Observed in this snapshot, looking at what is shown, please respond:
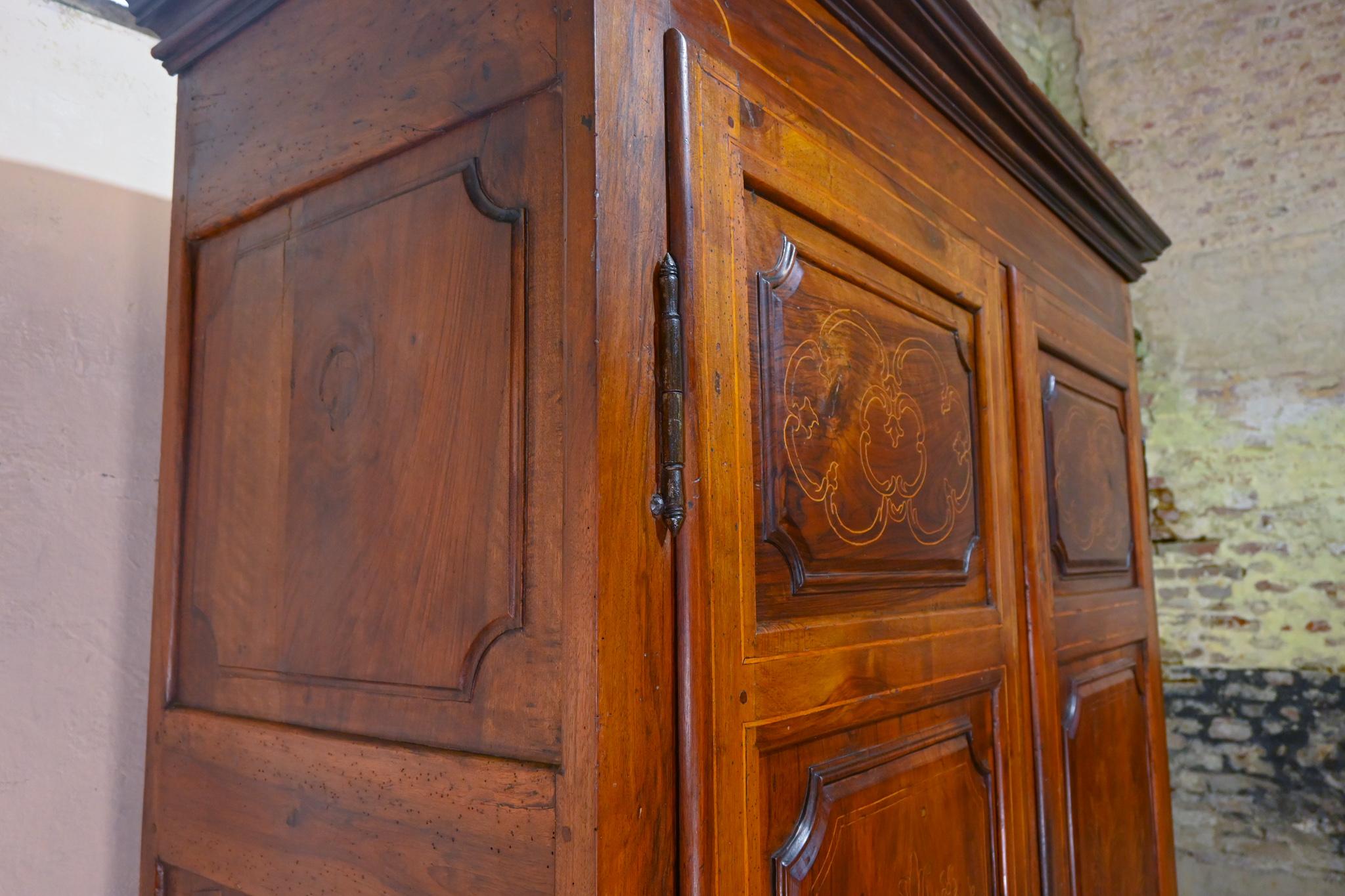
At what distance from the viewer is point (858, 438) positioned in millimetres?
1429

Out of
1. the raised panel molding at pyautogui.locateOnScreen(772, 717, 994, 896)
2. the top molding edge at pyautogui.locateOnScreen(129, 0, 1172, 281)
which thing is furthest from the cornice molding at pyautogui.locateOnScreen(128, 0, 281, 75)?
the raised panel molding at pyautogui.locateOnScreen(772, 717, 994, 896)

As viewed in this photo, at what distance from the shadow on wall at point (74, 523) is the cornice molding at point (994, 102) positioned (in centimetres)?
133

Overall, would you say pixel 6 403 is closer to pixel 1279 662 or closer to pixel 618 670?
pixel 618 670

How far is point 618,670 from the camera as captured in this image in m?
0.96

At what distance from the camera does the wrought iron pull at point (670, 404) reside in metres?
1.04

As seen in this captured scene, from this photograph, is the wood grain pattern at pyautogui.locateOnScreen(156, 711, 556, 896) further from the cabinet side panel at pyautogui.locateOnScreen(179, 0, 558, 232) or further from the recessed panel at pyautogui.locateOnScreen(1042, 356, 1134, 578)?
the recessed panel at pyautogui.locateOnScreen(1042, 356, 1134, 578)

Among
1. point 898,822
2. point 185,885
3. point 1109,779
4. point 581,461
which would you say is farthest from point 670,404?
point 1109,779

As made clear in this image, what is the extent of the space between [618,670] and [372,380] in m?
0.52

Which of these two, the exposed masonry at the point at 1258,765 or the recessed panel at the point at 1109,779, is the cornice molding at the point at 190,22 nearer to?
the recessed panel at the point at 1109,779

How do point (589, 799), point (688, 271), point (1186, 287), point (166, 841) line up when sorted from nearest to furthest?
point (589, 799) → point (688, 271) → point (166, 841) → point (1186, 287)

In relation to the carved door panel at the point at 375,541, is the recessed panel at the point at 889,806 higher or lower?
lower

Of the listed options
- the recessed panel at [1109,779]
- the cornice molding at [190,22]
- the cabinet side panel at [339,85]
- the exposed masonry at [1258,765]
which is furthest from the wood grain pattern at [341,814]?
the exposed masonry at [1258,765]

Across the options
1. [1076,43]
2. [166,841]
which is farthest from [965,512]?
[1076,43]

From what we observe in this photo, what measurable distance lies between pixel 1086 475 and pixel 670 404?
173cm
